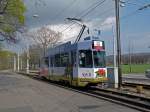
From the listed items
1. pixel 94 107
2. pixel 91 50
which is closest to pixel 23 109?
pixel 94 107

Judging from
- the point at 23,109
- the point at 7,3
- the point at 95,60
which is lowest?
the point at 23,109

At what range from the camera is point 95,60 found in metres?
24.4

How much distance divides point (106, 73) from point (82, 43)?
2.62 m

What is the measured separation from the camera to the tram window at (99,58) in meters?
24.4

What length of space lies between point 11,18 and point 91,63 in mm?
20184

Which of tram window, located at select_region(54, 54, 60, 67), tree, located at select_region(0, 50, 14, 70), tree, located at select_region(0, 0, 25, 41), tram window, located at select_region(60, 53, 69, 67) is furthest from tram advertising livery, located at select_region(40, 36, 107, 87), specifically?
tree, located at select_region(0, 50, 14, 70)

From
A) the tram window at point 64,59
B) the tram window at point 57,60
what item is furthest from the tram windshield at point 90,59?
the tram window at point 57,60

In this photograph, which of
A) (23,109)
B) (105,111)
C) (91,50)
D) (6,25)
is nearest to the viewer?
(105,111)

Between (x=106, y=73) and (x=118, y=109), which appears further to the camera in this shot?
(x=106, y=73)

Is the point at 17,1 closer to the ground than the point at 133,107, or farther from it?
farther from it

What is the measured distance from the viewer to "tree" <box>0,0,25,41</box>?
39.6 meters

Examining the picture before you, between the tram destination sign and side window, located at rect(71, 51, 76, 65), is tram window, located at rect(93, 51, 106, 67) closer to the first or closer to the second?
the tram destination sign

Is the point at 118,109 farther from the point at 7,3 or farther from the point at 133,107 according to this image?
the point at 7,3

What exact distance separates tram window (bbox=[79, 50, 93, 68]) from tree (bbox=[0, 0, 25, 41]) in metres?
16.6
